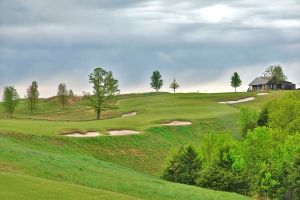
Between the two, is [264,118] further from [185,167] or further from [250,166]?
[185,167]

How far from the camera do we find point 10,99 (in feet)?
433

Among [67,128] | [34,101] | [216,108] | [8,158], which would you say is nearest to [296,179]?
[8,158]

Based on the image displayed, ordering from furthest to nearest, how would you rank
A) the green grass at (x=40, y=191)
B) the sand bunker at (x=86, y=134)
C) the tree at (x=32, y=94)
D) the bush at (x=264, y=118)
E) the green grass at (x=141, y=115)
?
the tree at (x=32, y=94), the bush at (x=264, y=118), the green grass at (x=141, y=115), the sand bunker at (x=86, y=134), the green grass at (x=40, y=191)

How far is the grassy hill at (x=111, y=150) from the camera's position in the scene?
3453 centimetres

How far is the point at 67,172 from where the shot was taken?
37.6 metres

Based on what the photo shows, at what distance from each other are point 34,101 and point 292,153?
361ft

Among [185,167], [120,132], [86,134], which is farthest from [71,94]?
[185,167]

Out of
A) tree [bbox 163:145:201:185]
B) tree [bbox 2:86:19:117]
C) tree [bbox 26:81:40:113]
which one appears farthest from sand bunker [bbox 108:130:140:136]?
tree [bbox 26:81:40:113]

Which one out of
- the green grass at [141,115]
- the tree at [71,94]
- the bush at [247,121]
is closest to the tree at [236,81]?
the green grass at [141,115]

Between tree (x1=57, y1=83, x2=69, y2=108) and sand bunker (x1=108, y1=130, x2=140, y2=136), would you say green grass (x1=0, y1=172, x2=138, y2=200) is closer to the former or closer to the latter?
sand bunker (x1=108, y1=130, x2=140, y2=136)

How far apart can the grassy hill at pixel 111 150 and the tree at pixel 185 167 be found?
195 centimetres

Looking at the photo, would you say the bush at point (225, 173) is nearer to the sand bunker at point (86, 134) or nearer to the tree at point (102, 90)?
the sand bunker at point (86, 134)

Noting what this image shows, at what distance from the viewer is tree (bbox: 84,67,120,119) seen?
114062 millimetres

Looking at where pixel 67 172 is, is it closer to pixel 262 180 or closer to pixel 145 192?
pixel 145 192
